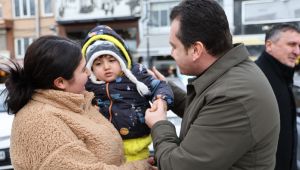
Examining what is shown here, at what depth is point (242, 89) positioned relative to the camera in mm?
1396

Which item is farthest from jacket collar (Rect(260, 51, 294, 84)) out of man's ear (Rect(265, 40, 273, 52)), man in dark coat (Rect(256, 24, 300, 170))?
man's ear (Rect(265, 40, 273, 52))

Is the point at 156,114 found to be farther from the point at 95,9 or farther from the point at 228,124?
the point at 95,9

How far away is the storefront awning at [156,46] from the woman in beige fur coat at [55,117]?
20.4 m

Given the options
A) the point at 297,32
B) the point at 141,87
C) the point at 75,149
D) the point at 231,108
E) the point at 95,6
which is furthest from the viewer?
the point at 95,6

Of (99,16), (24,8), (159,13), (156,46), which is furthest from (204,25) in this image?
(24,8)

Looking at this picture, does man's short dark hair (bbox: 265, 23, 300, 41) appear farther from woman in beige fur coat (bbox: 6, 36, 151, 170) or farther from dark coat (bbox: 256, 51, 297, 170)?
woman in beige fur coat (bbox: 6, 36, 151, 170)

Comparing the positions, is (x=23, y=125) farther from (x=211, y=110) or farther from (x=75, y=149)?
(x=211, y=110)

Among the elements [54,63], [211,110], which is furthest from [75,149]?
[211,110]

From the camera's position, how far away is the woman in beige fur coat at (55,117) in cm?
147

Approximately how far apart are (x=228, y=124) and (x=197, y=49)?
33cm

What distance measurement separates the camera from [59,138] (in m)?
1.47

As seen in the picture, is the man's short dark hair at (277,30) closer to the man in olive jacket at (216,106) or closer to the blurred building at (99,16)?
the man in olive jacket at (216,106)

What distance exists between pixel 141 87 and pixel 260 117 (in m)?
0.75

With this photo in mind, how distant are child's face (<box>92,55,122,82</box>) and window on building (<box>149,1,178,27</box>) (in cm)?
2267
